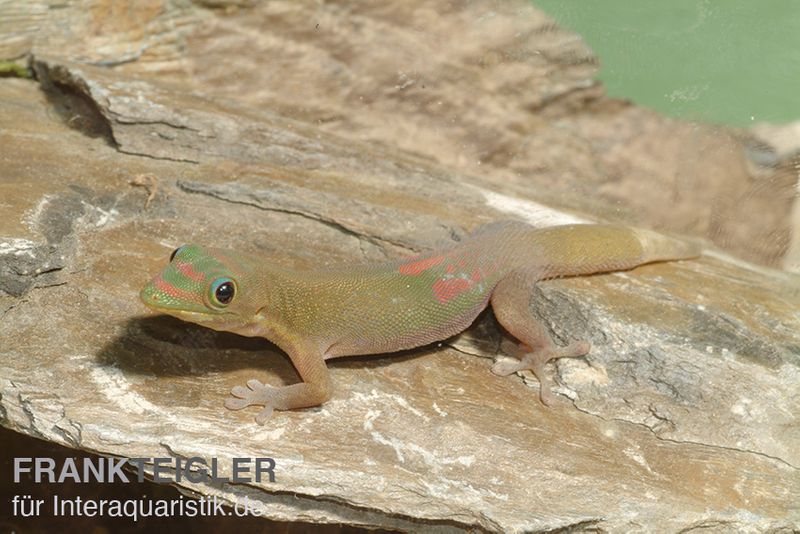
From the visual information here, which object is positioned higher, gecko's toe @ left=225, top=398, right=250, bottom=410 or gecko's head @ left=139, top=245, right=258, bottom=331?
gecko's head @ left=139, top=245, right=258, bottom=331

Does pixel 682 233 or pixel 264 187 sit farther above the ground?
pixel 264 187

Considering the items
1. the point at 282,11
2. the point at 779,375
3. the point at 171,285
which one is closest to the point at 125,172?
the point at 171,285

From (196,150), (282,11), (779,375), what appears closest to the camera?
(779,375)

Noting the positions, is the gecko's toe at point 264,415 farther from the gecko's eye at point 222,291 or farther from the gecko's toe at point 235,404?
the gecko's eye at point 222,291

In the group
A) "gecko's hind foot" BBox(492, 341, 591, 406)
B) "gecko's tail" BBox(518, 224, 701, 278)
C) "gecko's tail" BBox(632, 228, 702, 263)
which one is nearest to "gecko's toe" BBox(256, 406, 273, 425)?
"gecko's hind foot" BBox(492, 341, 591, 406)

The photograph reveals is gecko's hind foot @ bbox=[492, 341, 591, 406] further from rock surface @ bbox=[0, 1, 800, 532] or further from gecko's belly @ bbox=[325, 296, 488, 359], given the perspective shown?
gecko's belly @ bbox=[325, 296, 488, 359]

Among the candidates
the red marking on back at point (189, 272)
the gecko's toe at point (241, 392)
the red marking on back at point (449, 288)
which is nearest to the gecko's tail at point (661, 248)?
the red marking on back at point (449, 288)

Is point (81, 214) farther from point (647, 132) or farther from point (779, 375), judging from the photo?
point (647, 132)

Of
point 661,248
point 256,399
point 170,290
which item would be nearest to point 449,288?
point 256,399
